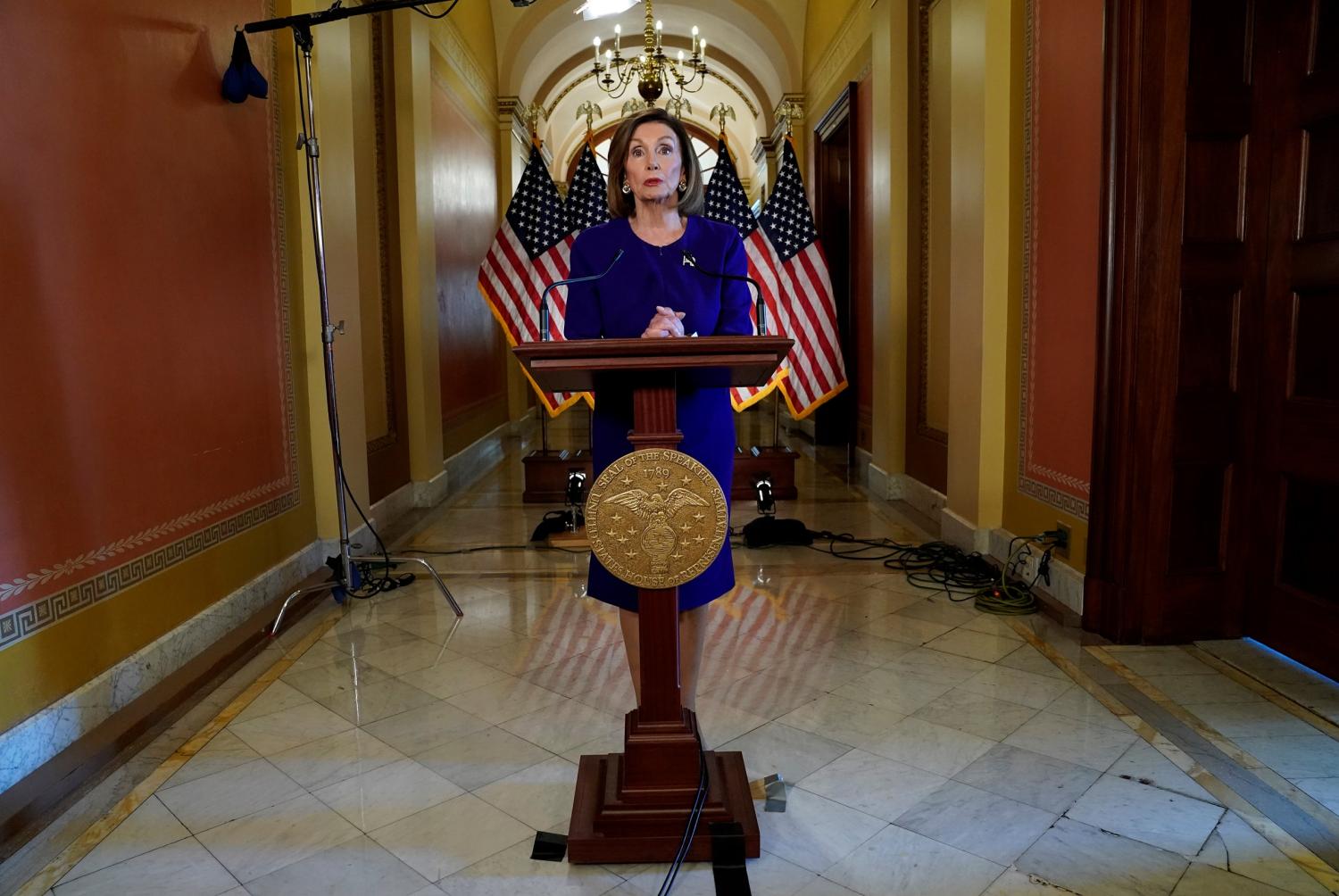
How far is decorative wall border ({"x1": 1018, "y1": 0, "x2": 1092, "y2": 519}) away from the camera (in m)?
4.03

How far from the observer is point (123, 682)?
2.86m

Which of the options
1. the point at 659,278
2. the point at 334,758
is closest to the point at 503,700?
the point at 334,758

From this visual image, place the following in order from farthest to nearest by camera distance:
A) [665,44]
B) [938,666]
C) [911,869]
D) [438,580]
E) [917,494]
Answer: [665,44] → [917,494] → [438,580] → [938,666] → [911,869]

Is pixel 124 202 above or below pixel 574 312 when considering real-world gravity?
Answer: above

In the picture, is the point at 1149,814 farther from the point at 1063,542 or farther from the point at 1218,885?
the point at 1063,542

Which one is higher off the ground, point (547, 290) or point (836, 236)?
point (836, 236)

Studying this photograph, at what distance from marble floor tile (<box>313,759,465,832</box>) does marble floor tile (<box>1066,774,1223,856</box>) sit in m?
1.59

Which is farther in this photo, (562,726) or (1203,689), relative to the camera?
(1203,689)

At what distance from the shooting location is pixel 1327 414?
2.92 meters

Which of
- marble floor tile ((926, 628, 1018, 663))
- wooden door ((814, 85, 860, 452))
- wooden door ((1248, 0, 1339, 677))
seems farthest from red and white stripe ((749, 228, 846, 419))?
wooden door ((1248, 0, 1339, 677))

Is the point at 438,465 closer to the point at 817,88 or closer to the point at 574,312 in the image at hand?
the point at 574,312

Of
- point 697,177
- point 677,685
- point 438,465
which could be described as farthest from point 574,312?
point 438,465

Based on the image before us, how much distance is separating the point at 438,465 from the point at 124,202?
3971 millimetres

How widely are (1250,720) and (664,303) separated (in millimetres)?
2172
